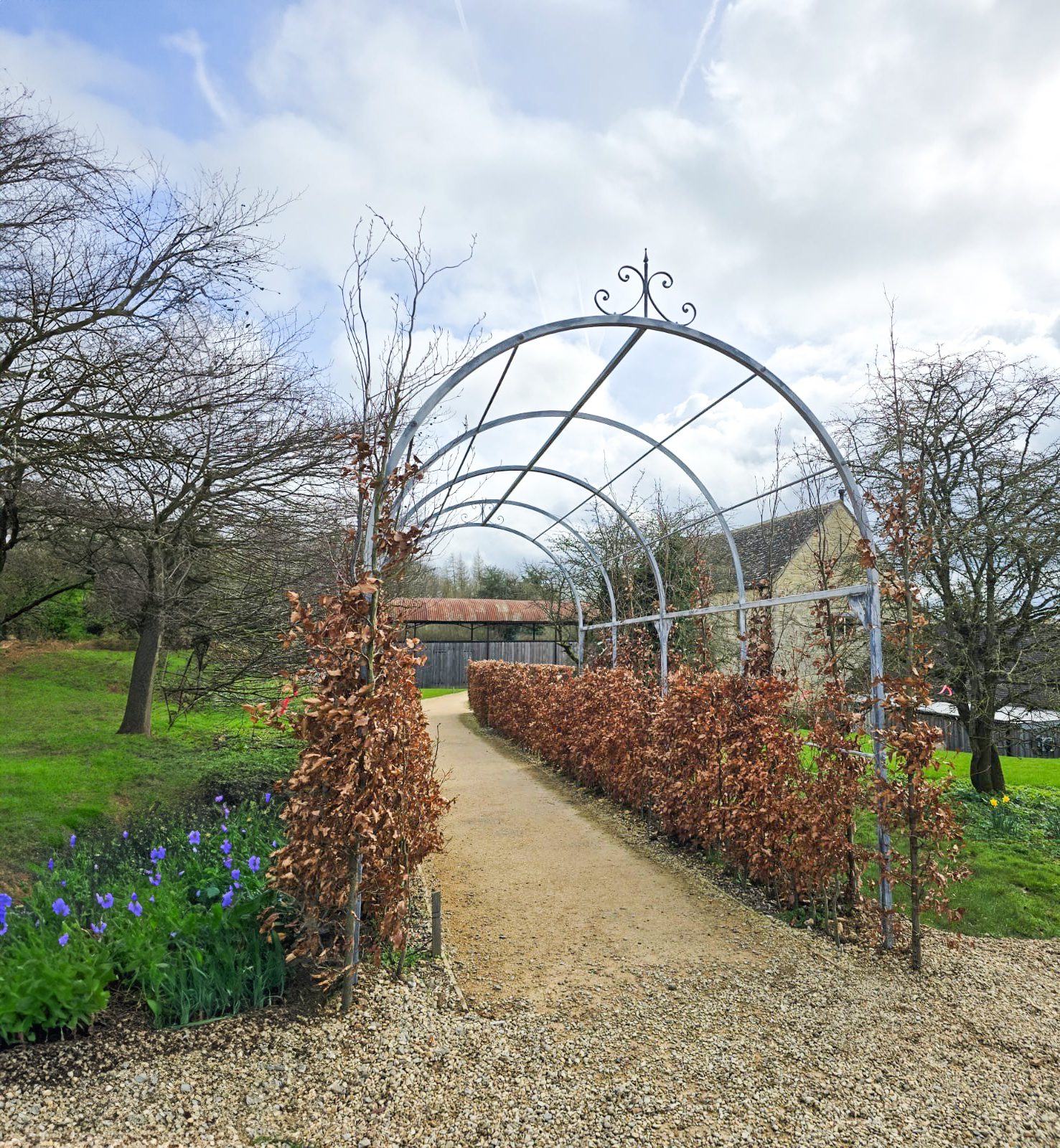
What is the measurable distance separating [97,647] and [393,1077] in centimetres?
1588

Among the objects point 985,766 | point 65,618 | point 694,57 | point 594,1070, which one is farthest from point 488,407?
point 65,618

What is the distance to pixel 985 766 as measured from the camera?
26.6ft

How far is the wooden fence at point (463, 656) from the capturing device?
77.3 ft

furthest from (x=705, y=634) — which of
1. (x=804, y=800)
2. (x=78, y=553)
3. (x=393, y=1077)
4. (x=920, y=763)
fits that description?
(x=78, y=553)

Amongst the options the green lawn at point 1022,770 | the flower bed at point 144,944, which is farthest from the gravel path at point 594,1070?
the green lawn at point 1022,770

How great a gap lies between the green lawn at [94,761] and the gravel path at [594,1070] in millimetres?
3119

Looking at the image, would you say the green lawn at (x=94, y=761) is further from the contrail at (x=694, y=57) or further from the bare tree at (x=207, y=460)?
the contrail at (x=694, y=57)

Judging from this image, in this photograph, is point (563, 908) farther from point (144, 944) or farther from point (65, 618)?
point (65, 618)

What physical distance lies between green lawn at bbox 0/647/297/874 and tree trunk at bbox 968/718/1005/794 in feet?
23.7

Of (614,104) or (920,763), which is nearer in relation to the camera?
(920,763)

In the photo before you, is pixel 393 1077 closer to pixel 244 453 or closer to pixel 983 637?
pixel 244 453

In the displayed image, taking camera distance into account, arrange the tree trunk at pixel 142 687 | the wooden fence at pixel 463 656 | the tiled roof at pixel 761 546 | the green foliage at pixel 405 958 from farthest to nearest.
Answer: the wooden fence at pixel 463 656 < the tiled roof at pixel 761 546 < the tree trunk at pixel 142 687 < the green foliage at pixel 405 958

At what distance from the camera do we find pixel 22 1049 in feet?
9.34

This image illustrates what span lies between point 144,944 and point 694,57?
5.12 m
